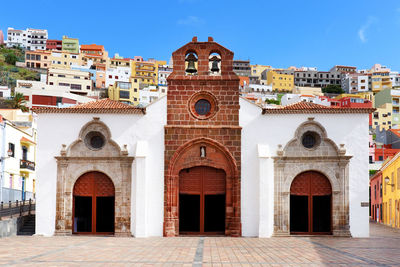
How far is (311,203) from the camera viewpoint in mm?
24359

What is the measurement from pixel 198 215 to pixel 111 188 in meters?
4.26

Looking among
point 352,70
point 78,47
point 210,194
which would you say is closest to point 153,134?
point 210,194

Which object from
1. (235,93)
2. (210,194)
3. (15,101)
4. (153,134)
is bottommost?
(210,194)

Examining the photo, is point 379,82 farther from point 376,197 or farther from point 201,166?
point 201,166

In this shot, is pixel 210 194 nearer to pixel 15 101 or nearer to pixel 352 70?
pixel 15 101

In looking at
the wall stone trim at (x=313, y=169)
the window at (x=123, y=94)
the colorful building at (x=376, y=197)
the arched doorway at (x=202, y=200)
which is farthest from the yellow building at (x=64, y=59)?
the wall stone trim at (x=313, y=169)

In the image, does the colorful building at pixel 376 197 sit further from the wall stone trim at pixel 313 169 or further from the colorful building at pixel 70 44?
the colorful building at pixel 70 44

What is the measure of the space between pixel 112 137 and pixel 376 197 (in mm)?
29894

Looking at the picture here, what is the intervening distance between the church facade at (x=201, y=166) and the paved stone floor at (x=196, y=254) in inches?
142

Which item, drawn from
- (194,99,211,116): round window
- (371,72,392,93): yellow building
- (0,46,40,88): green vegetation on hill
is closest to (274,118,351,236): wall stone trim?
(194,99,211,116): round window

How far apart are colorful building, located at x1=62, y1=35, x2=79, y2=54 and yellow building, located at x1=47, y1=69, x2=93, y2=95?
38.7 meters

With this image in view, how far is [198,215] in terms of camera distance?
79.9 ft

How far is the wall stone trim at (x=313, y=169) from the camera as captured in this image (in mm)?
23797

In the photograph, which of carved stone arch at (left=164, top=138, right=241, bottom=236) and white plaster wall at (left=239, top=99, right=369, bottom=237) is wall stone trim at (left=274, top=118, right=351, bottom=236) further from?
carved stone arch at (left=164, top=138, right=241, bottom=236)
